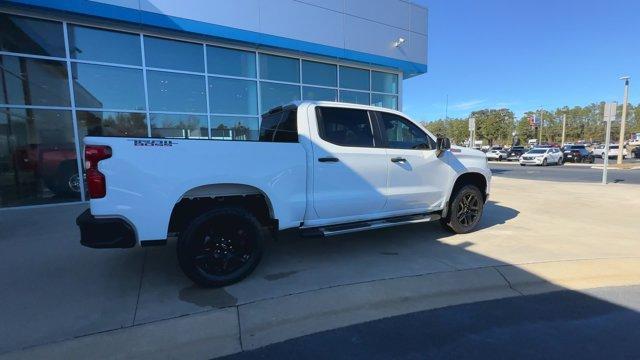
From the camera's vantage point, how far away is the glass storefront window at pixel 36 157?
28.1 ft

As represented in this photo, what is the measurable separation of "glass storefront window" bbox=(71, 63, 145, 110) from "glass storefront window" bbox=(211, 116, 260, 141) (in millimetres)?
2093

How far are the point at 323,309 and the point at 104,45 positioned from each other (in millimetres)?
9558

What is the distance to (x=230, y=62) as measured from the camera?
11008 mm

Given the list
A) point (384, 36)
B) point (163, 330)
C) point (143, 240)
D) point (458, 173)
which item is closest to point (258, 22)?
point (384, 36)

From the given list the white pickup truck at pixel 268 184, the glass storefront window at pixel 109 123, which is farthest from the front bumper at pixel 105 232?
the glass storefront window at pixel 109 123

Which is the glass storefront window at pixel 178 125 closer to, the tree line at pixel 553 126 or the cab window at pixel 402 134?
the cab window at pixel 402 134

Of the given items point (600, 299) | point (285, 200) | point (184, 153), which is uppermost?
point (184, 153)

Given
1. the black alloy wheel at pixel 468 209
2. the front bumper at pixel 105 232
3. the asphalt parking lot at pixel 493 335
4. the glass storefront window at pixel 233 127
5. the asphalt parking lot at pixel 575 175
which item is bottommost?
the asphalt parking lot at pixel 575 175

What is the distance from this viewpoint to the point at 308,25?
1143 cm

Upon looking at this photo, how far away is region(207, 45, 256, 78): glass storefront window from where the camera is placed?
10.7 m

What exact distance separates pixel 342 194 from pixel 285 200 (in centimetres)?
79

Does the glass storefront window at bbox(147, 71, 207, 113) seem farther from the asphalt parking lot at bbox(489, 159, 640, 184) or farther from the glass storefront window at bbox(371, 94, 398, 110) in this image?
the asphalt parking lot at bbox(489, 159, 640, 184)

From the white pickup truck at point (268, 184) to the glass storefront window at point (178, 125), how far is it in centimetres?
609

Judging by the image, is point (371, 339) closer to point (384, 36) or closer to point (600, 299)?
point (600, 299)
